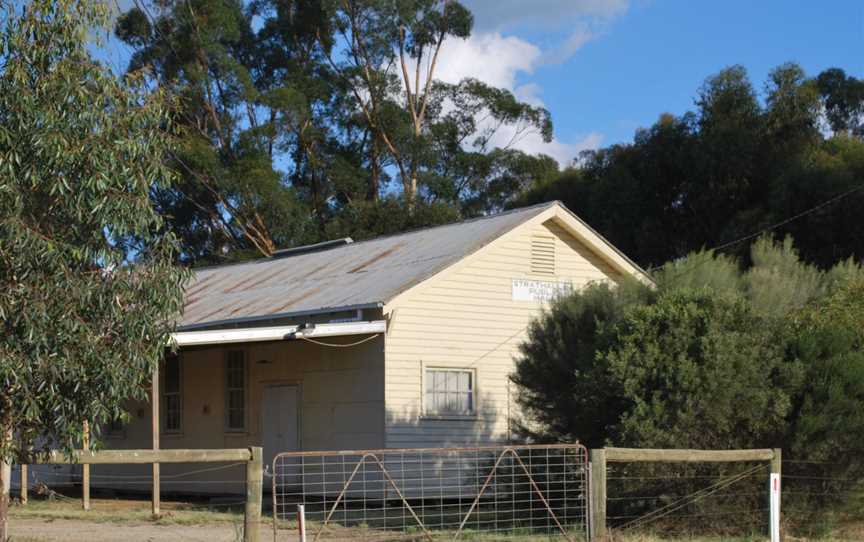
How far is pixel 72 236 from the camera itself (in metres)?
10.3

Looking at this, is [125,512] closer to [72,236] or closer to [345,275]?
[345,275]

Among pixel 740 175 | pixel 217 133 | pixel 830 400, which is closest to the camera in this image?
pixel 830 400

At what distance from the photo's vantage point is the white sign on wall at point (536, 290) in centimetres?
2130

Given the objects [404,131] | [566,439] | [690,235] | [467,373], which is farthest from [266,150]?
[566,439]

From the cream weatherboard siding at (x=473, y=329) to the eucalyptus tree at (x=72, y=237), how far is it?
8.55m

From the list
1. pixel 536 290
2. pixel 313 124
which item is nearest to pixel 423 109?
pixel 313 124

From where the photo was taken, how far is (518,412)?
804 inches

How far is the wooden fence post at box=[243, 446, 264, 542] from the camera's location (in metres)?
10.9

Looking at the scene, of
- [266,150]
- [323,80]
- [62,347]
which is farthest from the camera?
[323,80]

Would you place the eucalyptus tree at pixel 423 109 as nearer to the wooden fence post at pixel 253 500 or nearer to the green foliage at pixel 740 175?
the green foliage at pixel 740 175

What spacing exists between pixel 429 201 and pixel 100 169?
118ft

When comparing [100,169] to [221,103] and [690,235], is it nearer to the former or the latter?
[690,235]

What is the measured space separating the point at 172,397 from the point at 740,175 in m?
19.7

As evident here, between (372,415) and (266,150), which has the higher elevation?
(266,150)
